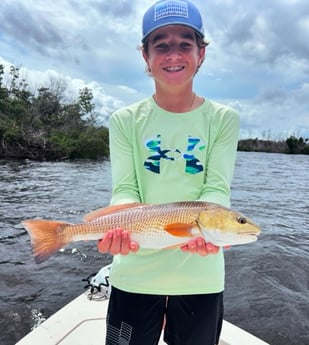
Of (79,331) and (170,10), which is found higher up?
(170,10)

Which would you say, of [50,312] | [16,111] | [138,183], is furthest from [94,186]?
[16,111]

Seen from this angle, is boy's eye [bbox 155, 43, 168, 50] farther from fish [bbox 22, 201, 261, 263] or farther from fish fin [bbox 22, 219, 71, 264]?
fish fin [bbox 22, 219, 71, 264]

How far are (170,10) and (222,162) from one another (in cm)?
85

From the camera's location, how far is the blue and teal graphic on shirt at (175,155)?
209 centimetres

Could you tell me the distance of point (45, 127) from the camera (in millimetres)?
36875

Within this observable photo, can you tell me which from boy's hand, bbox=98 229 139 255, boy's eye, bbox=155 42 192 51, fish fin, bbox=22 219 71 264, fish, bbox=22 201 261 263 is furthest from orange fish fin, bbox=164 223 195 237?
boy's eye, bbox=155 42 192 51

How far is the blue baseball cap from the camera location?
2.03 meters

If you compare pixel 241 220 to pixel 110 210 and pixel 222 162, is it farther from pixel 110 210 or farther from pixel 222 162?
pixel 110 210

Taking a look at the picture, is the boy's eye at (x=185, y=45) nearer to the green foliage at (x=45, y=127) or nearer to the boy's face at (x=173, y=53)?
the boy's face at (x=173, y=53)

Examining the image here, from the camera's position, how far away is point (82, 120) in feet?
142

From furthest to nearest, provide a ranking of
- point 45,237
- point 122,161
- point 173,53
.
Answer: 1. point 122,161
2. point 173,53
3. point 45,237

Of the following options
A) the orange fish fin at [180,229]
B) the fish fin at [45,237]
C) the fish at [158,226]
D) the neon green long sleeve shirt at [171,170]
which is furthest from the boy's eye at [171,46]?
the fish fin at [45,237]

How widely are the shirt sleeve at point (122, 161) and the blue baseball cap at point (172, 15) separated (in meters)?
0.51

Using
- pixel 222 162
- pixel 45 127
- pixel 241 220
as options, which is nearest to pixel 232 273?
pixel 222 162
